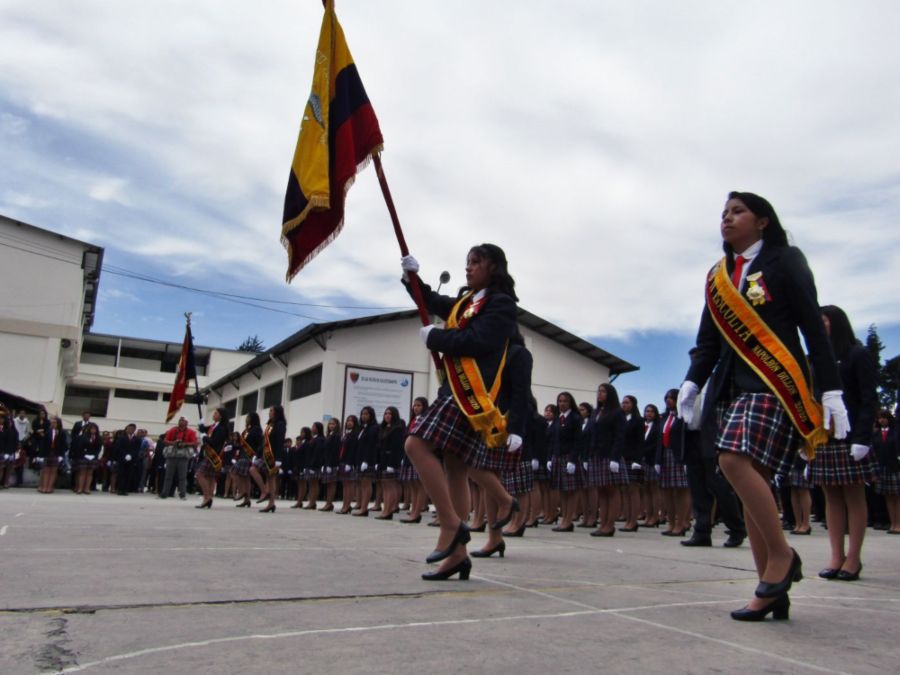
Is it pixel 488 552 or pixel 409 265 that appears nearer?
pixel 409 265

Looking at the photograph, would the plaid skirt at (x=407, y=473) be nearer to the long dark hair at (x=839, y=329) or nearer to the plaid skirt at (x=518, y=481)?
the plaid skirt at (x=518, y=481)

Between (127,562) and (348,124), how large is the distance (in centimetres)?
314

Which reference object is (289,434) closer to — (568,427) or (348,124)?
(568,427)

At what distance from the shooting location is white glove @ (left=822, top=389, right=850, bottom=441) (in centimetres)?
307

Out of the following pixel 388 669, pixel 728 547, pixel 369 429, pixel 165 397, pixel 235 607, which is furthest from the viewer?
pixel 165 397

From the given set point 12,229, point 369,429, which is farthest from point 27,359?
point 369,429

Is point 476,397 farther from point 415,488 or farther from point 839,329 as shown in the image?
point 415,488

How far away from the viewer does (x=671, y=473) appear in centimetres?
938

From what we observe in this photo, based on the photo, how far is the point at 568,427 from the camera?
33.7 ft

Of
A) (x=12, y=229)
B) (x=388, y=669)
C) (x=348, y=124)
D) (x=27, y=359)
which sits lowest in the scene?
(x=388, y=669)

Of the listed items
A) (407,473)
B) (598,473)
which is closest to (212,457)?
(407,473)

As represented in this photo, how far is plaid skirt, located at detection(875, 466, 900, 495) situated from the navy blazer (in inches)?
358

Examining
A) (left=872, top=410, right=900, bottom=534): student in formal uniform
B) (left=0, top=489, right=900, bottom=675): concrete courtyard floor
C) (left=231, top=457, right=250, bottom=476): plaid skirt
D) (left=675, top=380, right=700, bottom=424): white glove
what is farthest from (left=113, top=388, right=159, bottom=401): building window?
(left=675, top=380, right=700, bottom=424): white glove

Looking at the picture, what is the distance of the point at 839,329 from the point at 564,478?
555 centimetres
